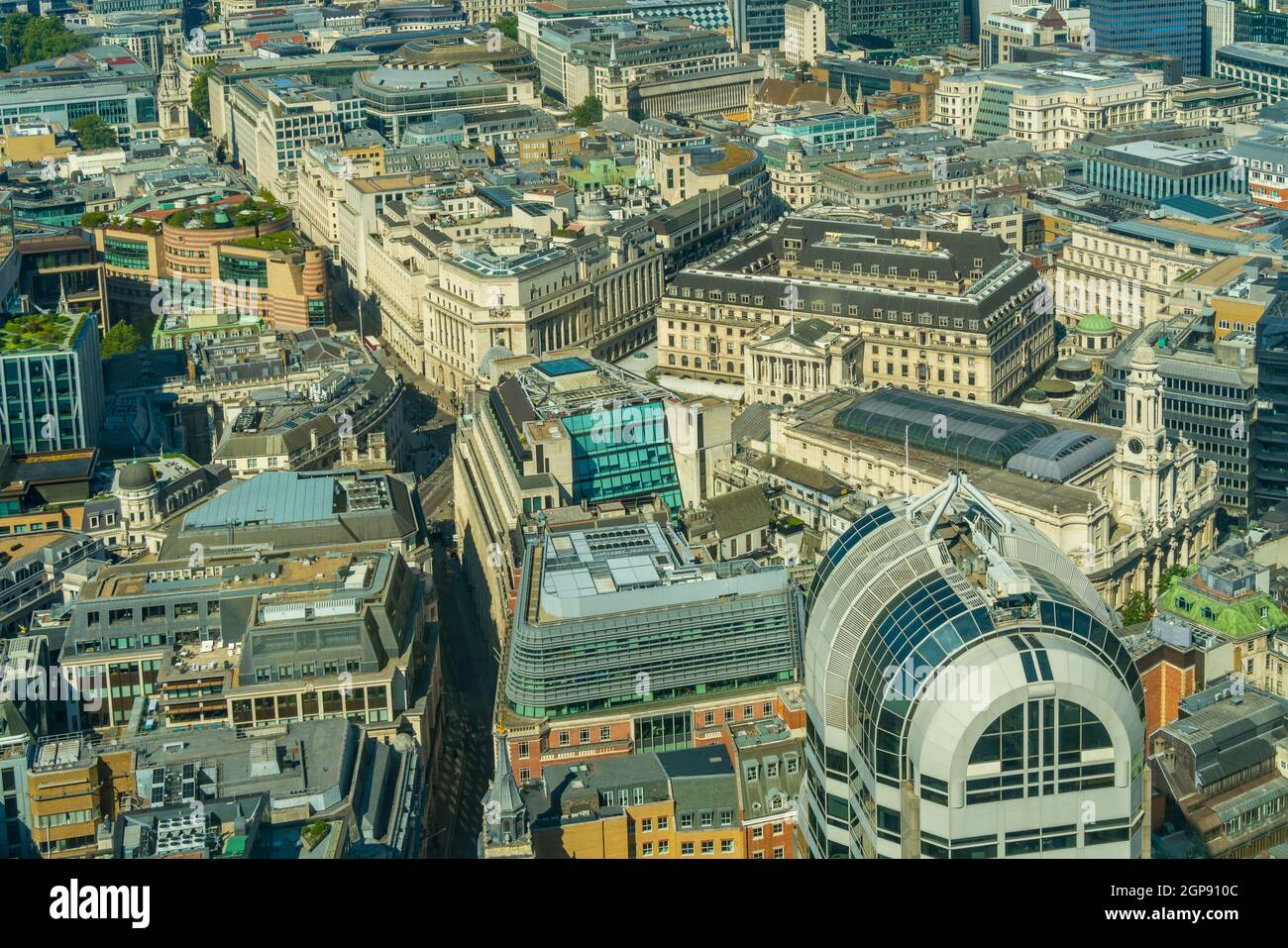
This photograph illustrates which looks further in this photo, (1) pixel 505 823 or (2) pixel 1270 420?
(2) pixel 1270 420

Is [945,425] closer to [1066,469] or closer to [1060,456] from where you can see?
[1060,456]

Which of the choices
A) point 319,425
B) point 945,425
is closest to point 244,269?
point 319,425

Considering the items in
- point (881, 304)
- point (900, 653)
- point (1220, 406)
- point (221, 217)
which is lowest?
point (1220, 406)

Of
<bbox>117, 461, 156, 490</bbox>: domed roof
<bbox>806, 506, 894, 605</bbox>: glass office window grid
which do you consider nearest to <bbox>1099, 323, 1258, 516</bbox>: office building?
<bbox>117, 461, 156, 490</bbox>: domed roof

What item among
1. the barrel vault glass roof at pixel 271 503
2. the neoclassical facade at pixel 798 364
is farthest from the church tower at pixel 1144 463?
the barrel vault glass roof at pixel 271 503
